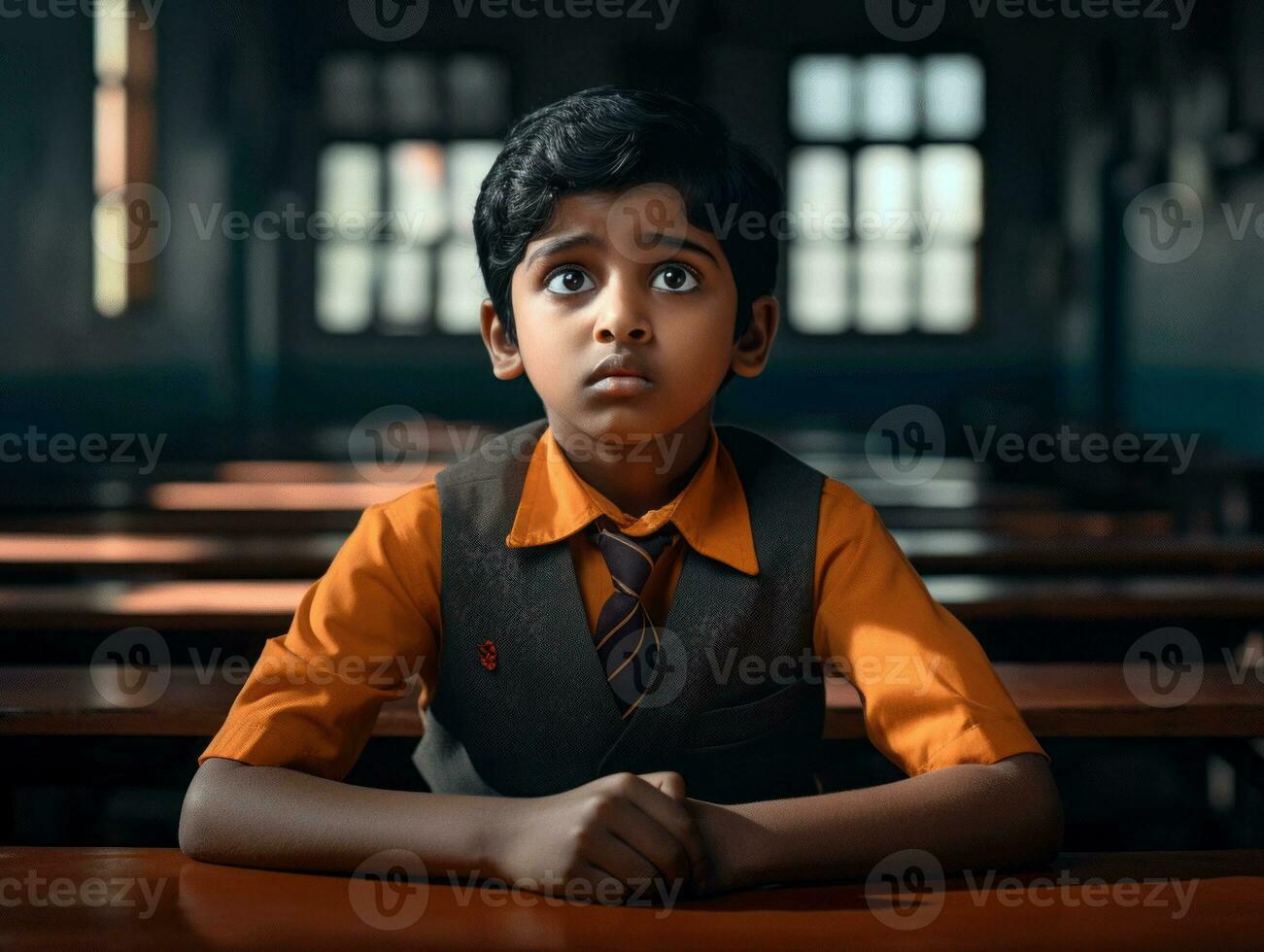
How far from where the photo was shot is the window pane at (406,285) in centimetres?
979

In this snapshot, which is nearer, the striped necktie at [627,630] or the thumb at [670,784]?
the thumb at [670,784]

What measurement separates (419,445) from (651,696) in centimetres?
680

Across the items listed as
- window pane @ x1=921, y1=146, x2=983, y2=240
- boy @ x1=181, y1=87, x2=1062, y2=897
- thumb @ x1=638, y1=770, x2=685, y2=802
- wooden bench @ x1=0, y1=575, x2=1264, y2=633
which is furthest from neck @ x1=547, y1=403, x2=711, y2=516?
window pane @ x1=921, y1=146, x2=983, y2=240

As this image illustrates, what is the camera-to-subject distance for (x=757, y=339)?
118 centimetres

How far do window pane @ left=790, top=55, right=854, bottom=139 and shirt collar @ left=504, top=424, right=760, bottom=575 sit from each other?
901 cm

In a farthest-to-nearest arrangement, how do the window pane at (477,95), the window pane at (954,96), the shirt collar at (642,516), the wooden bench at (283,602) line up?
the window pane at (477,95) < the window pane at (954,96) < the wooden bench at (283,602) < the shirt collar at (642,516)

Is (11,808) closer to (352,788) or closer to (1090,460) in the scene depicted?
(352,788)

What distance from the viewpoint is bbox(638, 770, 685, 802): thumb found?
855 millimetres

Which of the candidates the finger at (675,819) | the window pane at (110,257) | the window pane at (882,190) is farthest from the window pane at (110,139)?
the finger at (675,819)

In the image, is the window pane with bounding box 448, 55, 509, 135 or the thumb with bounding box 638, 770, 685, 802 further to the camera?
the window pane with bounding box 448, 55, 509, 135

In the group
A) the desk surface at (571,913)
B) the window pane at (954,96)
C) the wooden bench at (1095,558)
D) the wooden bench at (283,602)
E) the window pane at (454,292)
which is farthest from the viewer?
the window pane at (454,292)

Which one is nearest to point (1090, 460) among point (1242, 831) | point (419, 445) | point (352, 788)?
point (1242, 831)

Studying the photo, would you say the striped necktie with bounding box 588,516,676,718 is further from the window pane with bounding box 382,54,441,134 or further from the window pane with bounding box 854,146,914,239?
the window pane with bounding box 382,54,441,134

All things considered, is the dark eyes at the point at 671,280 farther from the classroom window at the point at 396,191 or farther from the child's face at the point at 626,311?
the classroom window at the point at 396,191
